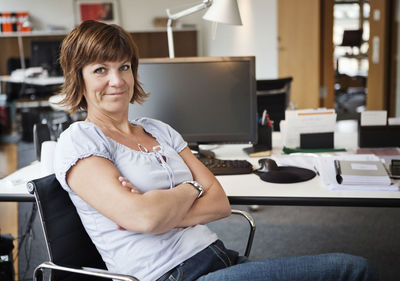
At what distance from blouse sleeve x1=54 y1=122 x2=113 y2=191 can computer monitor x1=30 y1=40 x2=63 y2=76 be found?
19.2 feet

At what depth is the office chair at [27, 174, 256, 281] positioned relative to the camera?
1.33 meters

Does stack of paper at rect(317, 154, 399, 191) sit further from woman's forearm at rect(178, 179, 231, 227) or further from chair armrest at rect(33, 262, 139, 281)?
chair armrest at rect(33, 262, 139, 281)

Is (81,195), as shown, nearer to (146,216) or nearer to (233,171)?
(146,216)

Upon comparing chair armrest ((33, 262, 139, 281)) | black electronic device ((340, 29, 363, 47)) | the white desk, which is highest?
black electronic device ((340, 29, 363, 47))

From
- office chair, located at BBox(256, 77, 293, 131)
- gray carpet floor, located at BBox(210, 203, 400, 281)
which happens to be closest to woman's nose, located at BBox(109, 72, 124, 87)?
gray carpet floor, located at BBox(210, 203, 400, 281)

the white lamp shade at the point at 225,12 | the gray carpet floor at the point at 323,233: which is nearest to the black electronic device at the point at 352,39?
the gray carpet floor at the point at 323,233

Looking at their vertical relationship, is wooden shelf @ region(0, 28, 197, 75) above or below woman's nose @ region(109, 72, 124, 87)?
above

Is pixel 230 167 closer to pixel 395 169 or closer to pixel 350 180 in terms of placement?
pixel 350 180

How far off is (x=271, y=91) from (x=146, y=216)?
2384mm

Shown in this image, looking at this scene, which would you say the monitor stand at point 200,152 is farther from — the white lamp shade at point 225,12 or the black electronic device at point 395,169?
the black electronic device at point 395,169

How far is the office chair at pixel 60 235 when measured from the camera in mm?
1333

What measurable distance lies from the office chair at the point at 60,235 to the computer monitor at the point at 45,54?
5861 mm

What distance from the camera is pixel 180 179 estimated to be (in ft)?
4.95

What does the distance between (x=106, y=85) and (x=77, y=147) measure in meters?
0.24
